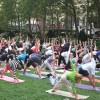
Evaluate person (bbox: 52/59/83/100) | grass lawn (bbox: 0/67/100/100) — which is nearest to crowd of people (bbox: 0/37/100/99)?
person (bbox: 52/59/83/100)

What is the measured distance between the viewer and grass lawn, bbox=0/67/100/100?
9867mm

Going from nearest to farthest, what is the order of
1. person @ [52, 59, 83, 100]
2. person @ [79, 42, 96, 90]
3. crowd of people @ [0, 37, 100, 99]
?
person @ [52, 59, 83, 100] → crowd of people @ [0, 37, 100, 99] → person @ [79, 42, 96, 90]

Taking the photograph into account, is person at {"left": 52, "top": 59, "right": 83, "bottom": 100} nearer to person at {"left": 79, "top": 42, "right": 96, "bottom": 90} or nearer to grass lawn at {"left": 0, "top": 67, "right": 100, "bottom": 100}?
grass lawn at {"left": 0, "top": 67, "right": 100, "bottom": 100}

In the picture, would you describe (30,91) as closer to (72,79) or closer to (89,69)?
(72,79)

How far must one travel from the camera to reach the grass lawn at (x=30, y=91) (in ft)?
32.4

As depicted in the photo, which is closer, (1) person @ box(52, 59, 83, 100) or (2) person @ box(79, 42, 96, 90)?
(1) person @ box(52, 59, 83, 100)

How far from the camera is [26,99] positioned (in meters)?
9.62

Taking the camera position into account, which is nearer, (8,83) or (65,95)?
(65,95)

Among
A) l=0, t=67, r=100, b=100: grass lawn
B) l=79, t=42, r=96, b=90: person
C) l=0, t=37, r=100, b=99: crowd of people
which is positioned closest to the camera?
l=0, t=37, r=100, b=99: crowd of people

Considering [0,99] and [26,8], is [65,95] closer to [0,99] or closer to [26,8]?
[0,99]

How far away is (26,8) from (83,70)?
19437mm

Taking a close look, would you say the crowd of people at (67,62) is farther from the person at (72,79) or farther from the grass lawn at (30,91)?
the grass lawn at (30,91)

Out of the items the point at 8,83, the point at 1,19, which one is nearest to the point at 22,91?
the point at 8,83

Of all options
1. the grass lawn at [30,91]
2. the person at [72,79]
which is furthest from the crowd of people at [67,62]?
the grass lawn at [30,91]
